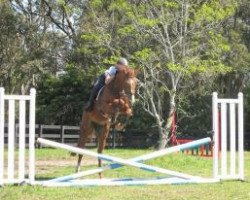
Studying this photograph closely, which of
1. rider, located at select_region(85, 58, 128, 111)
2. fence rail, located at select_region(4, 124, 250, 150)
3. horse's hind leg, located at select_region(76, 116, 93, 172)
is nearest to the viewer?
rider, located at select_region(85, 58, 128, 111)

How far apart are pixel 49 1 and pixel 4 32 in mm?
3196

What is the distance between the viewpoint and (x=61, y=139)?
29281mm

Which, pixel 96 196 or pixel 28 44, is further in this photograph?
pixel 28 44

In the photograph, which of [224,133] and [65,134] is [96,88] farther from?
[65,134]

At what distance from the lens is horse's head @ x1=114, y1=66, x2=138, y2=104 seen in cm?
943

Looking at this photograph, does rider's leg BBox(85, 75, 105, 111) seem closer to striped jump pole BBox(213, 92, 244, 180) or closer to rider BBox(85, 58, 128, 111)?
rider BBox(85, 58, 128, 111)

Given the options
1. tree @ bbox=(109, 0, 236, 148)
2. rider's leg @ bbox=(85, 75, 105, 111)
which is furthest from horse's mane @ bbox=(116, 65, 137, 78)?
tree @ bbox=(109, 0, 236, 148)

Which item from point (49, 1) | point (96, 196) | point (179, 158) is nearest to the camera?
point (96, 196)

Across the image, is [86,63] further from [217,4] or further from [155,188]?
[155,188]

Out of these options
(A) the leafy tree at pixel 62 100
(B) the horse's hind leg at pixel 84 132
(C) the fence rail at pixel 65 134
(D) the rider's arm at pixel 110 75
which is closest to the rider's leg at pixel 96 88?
(D) the rider's arm at pixel 110 75

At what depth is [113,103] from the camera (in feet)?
32.1

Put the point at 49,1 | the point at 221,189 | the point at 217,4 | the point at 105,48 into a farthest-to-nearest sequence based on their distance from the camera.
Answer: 1. the point at 49,1
2. the point at 105,48
3. the point at 217,4
4. the point at 221,189

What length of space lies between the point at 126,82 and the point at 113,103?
540mm

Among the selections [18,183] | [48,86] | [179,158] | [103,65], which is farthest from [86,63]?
[18,183]
